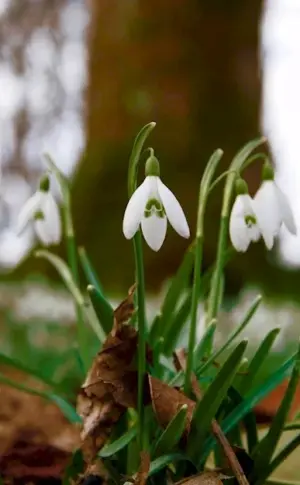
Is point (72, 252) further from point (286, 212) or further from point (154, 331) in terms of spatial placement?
point (286, 212)

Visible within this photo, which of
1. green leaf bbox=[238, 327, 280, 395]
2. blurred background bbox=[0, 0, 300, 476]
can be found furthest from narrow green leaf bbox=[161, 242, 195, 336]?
blurred background bbox=[0, 0, 300, 476]

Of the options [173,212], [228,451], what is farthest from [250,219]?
[228,451]

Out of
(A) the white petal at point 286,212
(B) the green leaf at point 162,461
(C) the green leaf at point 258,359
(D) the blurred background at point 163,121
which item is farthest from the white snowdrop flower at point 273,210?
(D) the blurred background at point 163,121

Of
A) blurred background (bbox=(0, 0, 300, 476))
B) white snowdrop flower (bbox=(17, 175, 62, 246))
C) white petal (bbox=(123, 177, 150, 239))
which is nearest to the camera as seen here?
white petal (bbox=(123, 177, 150, 239))

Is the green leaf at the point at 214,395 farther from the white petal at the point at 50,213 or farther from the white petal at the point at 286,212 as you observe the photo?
the white petal at the point at 50,213

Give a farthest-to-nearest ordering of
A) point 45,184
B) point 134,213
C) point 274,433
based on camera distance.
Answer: point 45,184 < point 274,433 < point 134,213

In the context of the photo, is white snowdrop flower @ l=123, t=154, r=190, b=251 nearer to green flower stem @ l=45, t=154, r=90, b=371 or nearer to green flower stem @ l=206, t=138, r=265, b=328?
green flower stem @ l=206, t=138, r=265, b=328
